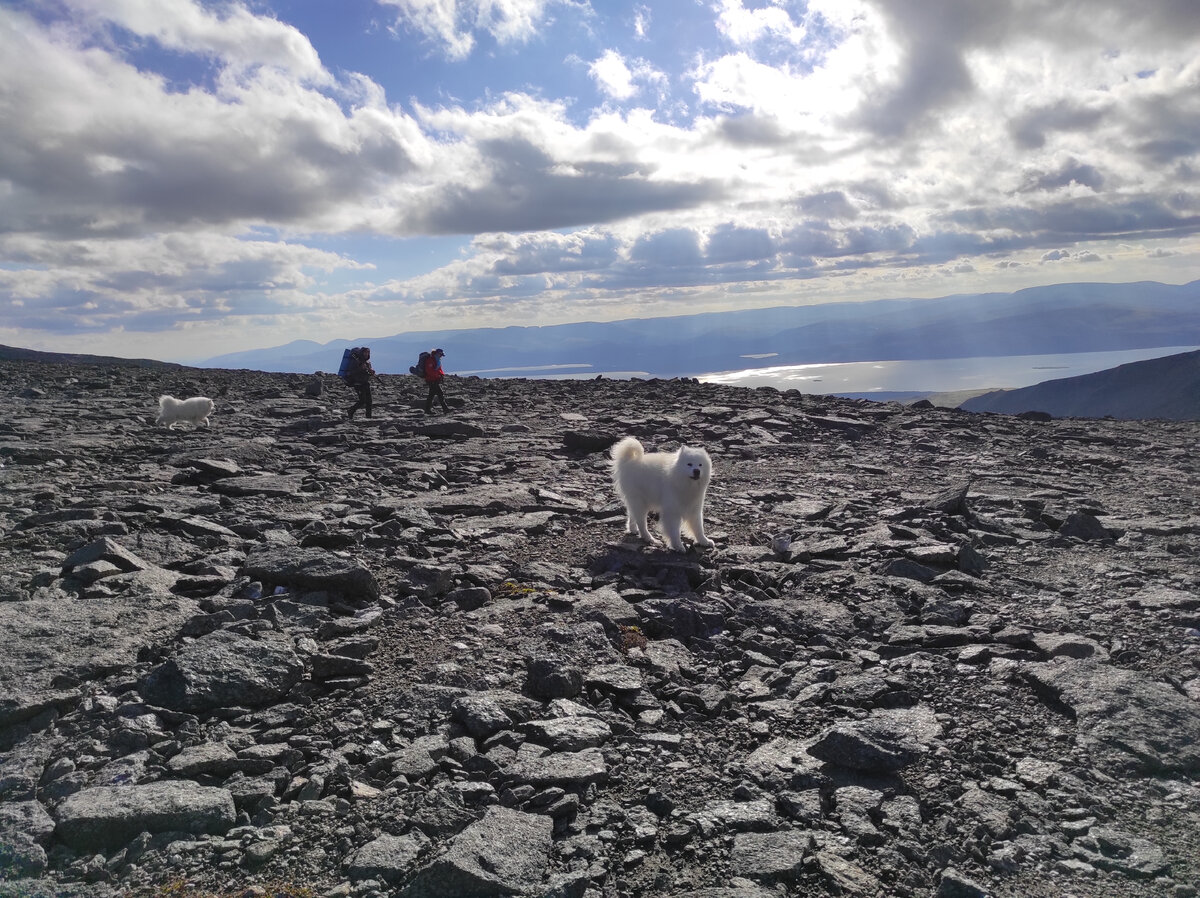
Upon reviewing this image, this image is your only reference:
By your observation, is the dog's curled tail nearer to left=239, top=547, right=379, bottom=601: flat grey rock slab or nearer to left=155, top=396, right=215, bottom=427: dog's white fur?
left=239, top=547, right=379, bottom=601: flat grey rock slab

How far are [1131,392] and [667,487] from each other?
10520 cm

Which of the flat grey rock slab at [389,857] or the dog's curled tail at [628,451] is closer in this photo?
the flat grey rock slab at [389,857]

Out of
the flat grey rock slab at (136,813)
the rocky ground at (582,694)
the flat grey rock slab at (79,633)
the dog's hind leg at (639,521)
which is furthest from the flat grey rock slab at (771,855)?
the dog's hind leg at (639,521)

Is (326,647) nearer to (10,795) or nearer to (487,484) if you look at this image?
(10,795)

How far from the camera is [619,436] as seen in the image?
57.0 feet

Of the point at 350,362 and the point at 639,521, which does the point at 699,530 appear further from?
the point at 350,362

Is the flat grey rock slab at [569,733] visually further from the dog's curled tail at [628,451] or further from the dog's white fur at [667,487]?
the dog's curled tail at [628,451]

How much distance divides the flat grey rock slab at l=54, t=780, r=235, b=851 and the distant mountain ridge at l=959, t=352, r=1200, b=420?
70674mm

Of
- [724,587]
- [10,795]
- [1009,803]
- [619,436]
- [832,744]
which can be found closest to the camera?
[10,795]

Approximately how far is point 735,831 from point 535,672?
6.64 ft

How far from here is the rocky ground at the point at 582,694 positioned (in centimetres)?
377

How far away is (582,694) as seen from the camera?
18.2 ft

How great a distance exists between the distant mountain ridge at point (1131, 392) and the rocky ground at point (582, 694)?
6440cm

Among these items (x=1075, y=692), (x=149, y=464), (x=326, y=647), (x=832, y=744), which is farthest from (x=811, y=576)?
(x=149, y=464)
